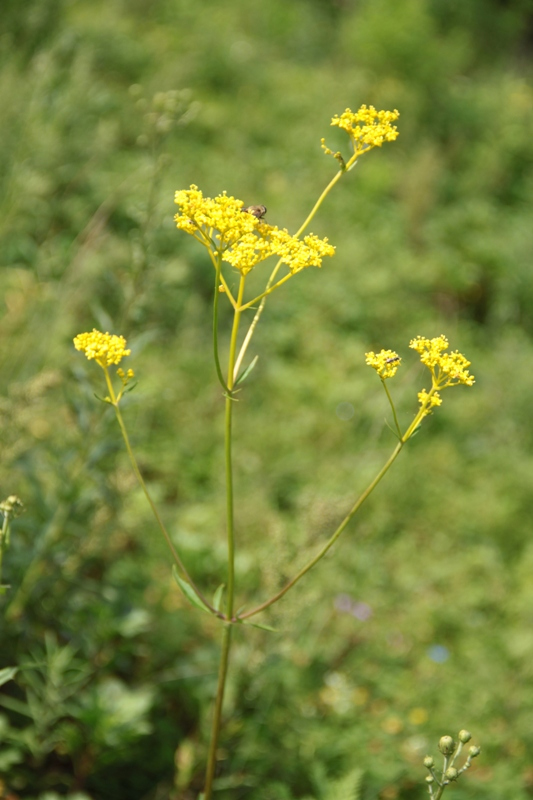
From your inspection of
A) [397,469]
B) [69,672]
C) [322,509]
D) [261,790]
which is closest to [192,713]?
[261,790]

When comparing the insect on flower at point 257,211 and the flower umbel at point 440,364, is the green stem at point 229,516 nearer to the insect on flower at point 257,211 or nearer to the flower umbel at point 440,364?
the insect on flower at point 257,211

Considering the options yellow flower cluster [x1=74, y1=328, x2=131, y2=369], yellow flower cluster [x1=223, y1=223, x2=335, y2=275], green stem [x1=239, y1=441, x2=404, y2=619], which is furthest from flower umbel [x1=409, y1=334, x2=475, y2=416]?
yellow flower cluster [x1=74, y1=328, x2=131, y2=369]

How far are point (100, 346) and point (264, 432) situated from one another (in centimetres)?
285

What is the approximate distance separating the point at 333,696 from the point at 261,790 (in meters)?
0.65

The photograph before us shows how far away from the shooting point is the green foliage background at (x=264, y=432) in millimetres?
2348

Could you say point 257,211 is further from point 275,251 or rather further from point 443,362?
point 443,362

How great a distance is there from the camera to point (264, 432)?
4188 mm

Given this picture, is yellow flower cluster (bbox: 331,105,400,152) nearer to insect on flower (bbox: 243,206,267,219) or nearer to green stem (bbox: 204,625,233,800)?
insect on flower (bbox: 243,206,267,219)

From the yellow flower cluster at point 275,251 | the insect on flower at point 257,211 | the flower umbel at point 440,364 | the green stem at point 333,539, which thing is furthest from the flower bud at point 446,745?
the insect on flower at point 257,211

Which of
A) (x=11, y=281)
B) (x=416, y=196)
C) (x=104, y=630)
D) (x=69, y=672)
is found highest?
(x=416, y=196)

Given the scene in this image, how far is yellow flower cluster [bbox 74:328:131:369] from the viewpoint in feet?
4.47

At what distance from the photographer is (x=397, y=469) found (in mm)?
4242

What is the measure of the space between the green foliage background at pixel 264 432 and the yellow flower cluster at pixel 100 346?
1.85 ft

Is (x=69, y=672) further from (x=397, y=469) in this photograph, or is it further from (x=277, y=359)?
(x=277, y=359)
